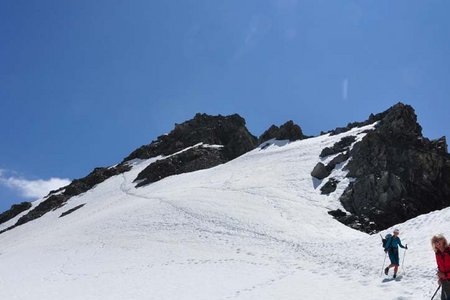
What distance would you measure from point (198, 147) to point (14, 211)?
4477cm

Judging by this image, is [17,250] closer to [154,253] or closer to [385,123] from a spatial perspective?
[154,253]

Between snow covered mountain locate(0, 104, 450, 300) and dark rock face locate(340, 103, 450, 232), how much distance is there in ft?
5.18

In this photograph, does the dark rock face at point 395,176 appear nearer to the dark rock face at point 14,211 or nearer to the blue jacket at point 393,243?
the blue jacket at point 393,243

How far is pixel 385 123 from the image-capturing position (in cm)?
5634

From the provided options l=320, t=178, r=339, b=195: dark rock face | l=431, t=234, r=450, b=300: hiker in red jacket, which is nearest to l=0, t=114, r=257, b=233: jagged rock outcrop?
l=320, t=178, r=339, b=195: dark rock face

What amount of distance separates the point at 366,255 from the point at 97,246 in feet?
69.1

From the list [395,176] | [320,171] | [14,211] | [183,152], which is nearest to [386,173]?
[395,176]

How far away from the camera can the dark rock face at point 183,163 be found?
79625mm

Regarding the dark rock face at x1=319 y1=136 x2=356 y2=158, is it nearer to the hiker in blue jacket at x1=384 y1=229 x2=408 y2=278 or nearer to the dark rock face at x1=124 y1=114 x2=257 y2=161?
the dark rock face at x1=124 y1=114 x2=257 y2=161

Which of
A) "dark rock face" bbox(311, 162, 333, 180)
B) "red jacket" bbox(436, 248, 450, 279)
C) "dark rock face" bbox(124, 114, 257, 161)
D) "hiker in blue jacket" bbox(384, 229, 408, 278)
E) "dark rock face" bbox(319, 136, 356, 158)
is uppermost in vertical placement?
"dark rock face" bbox(124, 114, 257, 161)

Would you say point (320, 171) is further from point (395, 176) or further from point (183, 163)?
point (183, 163)

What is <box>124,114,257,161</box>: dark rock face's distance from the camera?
100150 mm

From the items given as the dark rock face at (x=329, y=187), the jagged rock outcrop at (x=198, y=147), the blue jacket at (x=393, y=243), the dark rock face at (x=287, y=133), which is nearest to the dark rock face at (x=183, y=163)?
the jagged rock outcrop at (x=198, y=147)

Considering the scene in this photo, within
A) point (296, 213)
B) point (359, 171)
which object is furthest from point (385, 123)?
point (296, 213)
